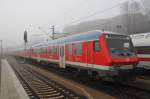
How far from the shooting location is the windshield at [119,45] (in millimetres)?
11815

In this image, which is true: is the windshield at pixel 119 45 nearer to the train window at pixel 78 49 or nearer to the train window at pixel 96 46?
the train window at pixel 96 46

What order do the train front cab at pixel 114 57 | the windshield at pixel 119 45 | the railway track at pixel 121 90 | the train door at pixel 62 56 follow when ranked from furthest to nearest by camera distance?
the train door at pixel 62 56
the windshield at pixel 119 45
the train front cab at pixel 114 57
the railway track at pixel 121 90

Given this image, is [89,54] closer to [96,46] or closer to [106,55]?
[96,46]

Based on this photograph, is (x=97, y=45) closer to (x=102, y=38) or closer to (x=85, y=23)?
(x=102, y=38)

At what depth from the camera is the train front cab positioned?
37.1ft

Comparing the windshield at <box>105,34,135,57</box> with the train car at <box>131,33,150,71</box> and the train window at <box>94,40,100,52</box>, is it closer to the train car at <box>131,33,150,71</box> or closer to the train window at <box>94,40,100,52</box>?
the train window at <box>94,40,100,52</box>

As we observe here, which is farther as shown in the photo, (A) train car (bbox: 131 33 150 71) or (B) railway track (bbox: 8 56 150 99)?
(A) train car (bbox: 131 33 150 71)

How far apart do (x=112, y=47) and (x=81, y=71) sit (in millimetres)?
3567

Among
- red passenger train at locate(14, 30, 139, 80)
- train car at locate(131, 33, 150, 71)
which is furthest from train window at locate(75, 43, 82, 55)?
train car at locate(131, 33, 150, 71)

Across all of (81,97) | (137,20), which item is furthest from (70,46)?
(137,20)

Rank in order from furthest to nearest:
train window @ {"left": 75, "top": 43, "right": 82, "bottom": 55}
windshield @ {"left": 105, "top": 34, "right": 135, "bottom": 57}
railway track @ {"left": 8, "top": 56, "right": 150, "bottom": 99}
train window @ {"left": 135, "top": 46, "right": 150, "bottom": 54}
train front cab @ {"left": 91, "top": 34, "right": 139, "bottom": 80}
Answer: train window @ {"left": 135, "top": 46, "right": 150, "bottom": 54}
train window @ {"left": 75, "top": 43, "right": 82, "bottom": 55}
windshield @ {"left": 105, "top": 34, "right": 135, "bottom": 57}
train front cab @ {"left": 91, "top": 34, "right": 139, "bottom": 80}
railway track @ {"left": 8, "top": 56, "right": 150, "bottom": 99}

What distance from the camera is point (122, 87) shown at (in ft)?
41.1

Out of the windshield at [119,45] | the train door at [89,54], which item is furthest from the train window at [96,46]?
the windshield at [119,45]

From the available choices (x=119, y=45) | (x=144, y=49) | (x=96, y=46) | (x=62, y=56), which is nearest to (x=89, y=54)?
(x=96, y=46)
